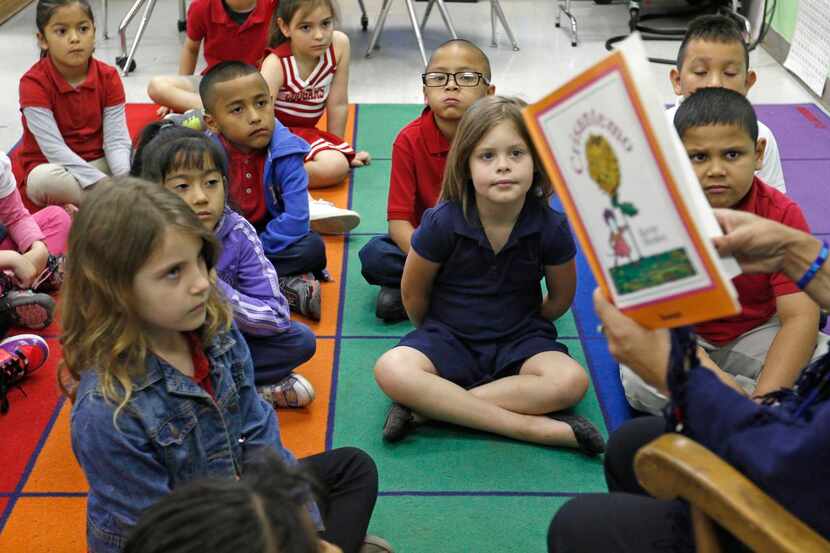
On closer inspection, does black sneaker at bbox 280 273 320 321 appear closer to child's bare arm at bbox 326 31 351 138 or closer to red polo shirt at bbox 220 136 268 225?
red polo shirt at bbox 220 136 268 225

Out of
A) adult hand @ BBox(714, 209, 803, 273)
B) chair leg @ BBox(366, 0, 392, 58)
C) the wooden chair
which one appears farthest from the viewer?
chair leg @ BBox(366, 0, 392, 58)

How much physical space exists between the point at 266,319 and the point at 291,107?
1.63m

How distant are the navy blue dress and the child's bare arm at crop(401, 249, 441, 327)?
2 cm

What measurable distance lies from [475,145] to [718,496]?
4.35ft

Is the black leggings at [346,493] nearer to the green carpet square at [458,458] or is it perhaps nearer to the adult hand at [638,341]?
the green carpet square at [458,458]

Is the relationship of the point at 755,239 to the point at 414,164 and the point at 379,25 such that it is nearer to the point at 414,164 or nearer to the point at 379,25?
the point at 414,164

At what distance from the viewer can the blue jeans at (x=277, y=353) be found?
2.48 m

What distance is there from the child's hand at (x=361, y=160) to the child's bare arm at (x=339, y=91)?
13 cm

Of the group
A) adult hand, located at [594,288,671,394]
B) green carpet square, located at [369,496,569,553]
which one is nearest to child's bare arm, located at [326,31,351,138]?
green carpet square, located at [369,496,569,553]

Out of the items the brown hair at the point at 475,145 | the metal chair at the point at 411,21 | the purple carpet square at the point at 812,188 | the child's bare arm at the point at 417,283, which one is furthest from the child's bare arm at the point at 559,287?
the metal chair at the point at 411,21

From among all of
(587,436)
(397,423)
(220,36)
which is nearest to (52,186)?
(220,36)

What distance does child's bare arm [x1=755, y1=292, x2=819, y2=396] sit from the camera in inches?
85.7

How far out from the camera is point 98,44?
5840mm

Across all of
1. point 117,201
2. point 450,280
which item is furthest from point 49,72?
point 117,201
